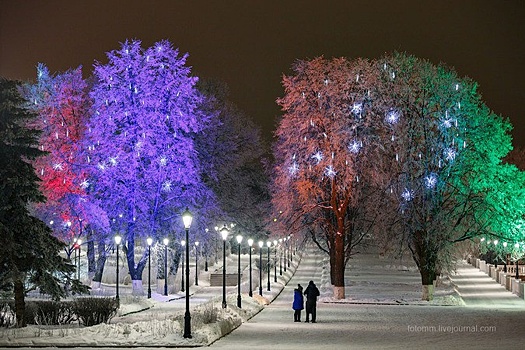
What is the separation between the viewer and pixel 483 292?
203 feet

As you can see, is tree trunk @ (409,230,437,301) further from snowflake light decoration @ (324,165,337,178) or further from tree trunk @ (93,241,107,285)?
tree trunk @ (93,241,107,285)

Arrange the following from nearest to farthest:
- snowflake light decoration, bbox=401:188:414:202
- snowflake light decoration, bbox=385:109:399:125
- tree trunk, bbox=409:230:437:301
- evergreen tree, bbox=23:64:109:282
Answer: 1. snowflake light decoration, bbox=401:188:414:202
2. snowflake light decoration, bbox=385:109:399:125
3. tree trunk, bbox=409:230:437:301
4. evergreen tree, bbox=23:64:109:282

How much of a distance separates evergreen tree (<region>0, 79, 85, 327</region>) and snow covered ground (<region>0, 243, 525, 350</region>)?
163 cm

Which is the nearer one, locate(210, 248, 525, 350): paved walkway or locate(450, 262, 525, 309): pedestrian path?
locate(210, 248, 525, 350): paved walkway

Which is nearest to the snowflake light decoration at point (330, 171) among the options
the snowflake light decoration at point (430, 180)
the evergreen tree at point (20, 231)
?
the snowflake light decoration at point (430, 180)

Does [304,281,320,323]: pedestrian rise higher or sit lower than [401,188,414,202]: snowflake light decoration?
lower

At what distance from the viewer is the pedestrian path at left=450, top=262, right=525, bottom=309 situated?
169 ft

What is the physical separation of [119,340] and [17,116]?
9.14m

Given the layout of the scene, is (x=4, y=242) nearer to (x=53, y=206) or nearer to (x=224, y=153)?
(x=53, y=206)

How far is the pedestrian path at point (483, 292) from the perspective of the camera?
51.4m

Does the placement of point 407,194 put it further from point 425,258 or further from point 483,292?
point 483,292

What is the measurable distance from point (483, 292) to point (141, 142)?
2362 centimetres

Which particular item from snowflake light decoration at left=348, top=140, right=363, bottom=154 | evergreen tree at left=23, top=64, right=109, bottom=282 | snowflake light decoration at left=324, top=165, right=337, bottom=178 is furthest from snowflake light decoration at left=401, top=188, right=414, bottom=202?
evergreen tree at left=23, top=64, right=109, bottom=282

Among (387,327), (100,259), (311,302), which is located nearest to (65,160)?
(100,259)
